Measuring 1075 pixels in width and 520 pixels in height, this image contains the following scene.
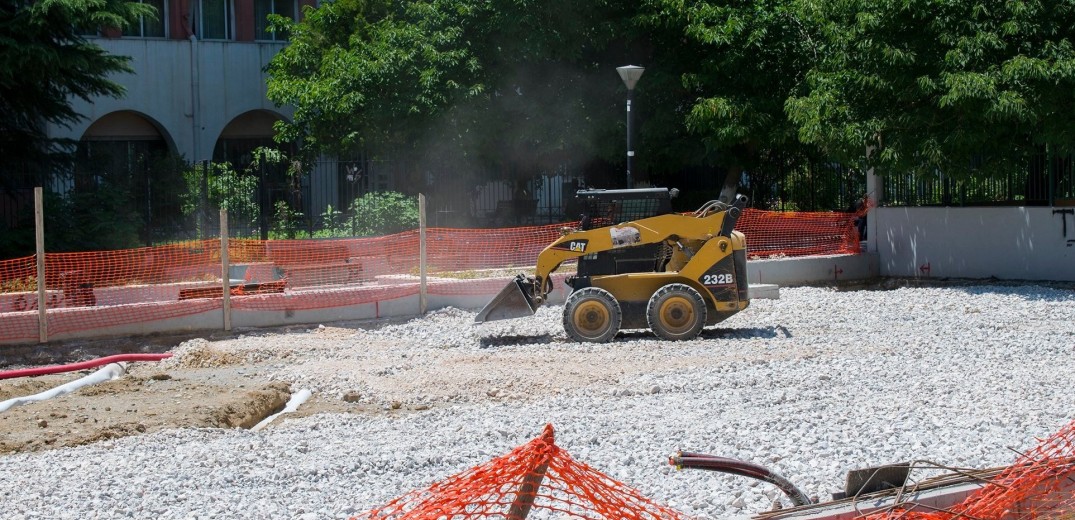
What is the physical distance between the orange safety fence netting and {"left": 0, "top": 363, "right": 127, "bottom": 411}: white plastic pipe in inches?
84.0

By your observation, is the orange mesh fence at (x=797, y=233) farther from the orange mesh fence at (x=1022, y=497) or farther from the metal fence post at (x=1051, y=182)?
the orange mesh fence at (x=1022, y=497)

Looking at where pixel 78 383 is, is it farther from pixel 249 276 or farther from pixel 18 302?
pixel 249 276

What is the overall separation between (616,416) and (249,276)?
958 centimetres

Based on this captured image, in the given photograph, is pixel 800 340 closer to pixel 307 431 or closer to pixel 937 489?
pixel 307 431

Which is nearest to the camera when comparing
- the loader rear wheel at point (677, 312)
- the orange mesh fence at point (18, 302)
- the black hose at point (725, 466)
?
the black hose at point (725, 466)

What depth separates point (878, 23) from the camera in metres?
18.7

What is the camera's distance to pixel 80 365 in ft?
43.2

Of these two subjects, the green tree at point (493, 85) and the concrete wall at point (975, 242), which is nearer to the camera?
the concrete wall at point (975, 242)

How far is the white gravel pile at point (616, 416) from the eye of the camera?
23.7 ft

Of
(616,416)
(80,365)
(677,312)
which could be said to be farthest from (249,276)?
(616,416)

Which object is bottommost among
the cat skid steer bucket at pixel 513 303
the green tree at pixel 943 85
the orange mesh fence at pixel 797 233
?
the cat skid steer bucket at pixel 513 303

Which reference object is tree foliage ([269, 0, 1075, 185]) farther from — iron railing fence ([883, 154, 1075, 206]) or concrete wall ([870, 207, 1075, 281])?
concrete wall ([870, 207, 1075, 281])

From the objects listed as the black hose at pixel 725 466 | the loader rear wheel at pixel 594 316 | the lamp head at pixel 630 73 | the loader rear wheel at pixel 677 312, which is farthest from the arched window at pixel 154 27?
the black hose at pixel 725 466

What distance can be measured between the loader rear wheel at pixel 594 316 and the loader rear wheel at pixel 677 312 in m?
0.47
